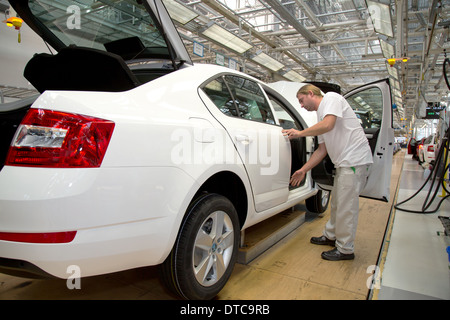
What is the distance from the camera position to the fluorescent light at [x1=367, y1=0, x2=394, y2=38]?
17.2 feet

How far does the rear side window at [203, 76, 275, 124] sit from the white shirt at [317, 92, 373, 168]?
1.66 ft

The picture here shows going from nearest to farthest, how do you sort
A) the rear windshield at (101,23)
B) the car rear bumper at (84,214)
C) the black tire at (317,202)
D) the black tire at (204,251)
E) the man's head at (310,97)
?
the car rear bumper at (84,214), the black tire at (204,251), the rear windshield at (101,23), the man's head at (310,97), the black tire at (317,202)

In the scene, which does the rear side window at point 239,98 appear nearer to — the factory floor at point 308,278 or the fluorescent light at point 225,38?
the factory floor at point 308,278

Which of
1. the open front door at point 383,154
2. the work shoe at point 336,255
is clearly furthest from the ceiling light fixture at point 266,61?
the work shoe at point 336,255

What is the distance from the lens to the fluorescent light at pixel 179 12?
512cm

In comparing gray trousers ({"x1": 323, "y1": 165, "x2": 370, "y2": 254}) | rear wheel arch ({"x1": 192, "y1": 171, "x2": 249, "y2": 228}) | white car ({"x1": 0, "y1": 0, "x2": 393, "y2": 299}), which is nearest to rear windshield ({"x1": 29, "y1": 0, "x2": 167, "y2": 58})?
white car ({"x1": 0, "y1": 0, "x2": 393, "y2": 299})

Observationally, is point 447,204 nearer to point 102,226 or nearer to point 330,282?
point 330,282

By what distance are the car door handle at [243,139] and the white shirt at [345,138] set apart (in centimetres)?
87

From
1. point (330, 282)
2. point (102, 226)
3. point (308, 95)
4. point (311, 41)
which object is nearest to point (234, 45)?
point (311, 41)

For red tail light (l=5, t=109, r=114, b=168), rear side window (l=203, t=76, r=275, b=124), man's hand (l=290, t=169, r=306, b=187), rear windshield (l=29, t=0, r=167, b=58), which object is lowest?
Answer: man's hand (l=290, t=169, r=306, b=187)

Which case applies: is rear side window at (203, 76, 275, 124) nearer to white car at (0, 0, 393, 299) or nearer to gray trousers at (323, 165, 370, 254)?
white car at (0, 0, 393, 299)

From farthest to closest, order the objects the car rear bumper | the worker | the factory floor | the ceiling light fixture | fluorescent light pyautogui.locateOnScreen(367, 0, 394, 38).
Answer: the ceiling light fixture < fluorescent light pyautogui.locateOnScreen(367, 0, 394, 38) < the worker < the factory floor < the car rear bumper

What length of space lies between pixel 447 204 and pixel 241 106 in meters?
4.61

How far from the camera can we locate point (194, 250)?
5.08ft
